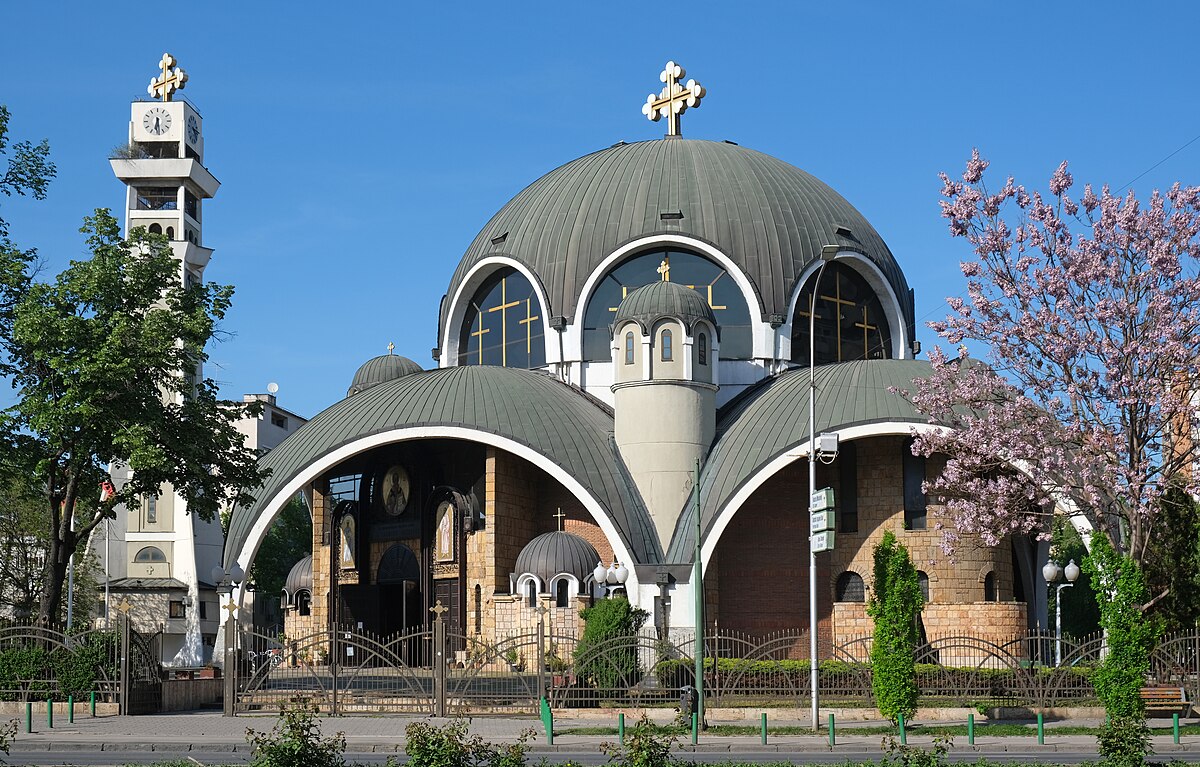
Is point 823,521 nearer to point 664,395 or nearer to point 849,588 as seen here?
point 849,588

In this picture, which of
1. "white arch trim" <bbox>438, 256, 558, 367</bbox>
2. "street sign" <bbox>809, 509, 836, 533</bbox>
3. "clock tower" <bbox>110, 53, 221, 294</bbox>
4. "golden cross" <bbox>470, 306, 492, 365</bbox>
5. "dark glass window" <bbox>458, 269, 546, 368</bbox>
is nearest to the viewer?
"street sign" <bbox>809, 509, 836, 533</bbox>

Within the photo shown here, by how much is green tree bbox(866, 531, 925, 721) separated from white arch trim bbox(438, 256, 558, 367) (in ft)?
62.9

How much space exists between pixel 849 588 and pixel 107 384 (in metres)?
18.4

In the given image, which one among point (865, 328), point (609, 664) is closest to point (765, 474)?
point (609, 664)

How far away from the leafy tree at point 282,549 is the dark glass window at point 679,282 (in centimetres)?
2684

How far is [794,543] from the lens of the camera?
1398 inches

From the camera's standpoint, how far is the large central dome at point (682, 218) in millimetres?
39844

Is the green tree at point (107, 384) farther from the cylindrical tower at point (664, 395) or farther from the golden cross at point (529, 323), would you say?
the golden cross at point (529, 323)

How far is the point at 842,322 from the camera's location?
4134 cm

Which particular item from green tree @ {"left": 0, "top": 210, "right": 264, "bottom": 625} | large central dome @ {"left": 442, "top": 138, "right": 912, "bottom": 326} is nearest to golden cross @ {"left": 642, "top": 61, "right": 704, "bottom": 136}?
large central dome @ {"left": 442, "top": 138, "right": 912, "bottom": 326}

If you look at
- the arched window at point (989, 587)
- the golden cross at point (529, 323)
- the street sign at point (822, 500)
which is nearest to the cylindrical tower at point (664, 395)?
the golden cross at point (529, 323)

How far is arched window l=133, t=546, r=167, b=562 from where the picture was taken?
55844 millimetres

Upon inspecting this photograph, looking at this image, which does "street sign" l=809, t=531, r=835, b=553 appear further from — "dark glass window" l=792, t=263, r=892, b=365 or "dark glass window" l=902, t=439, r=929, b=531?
"dark glass window" l=792, t=263, r=892, b=365

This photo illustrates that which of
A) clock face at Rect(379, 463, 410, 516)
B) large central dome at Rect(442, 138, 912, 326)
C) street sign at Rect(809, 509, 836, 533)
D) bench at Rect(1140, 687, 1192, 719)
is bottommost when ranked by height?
bench at Rect(1140, 687, 1192, 719)
